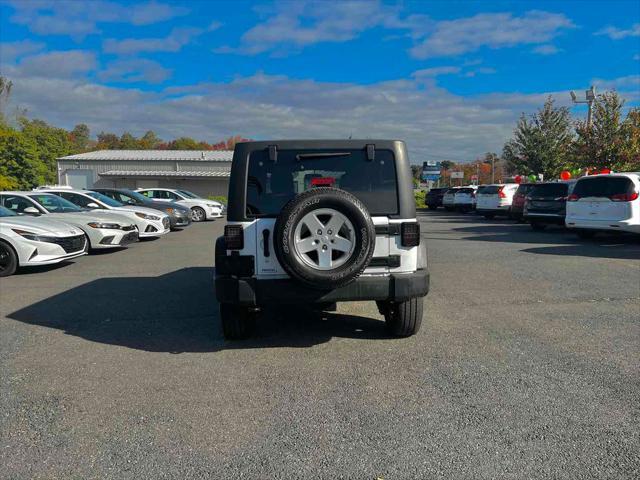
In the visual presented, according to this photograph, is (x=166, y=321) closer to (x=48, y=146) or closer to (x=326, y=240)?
(x=326, y=240)

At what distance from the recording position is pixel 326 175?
479 cm

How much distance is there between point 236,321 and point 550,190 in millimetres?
14146

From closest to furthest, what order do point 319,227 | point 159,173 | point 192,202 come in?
point 319,227 → point 192,202 → point 159,173

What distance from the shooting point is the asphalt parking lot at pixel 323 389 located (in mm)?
2980

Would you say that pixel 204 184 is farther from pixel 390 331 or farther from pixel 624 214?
pixel 390 331

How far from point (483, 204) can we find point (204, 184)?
31.6 meters

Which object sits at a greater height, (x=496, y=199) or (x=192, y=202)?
(x=192, y=202)

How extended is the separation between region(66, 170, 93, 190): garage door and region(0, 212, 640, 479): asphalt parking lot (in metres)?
45.5

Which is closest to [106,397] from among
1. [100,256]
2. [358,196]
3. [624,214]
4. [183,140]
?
[358,196]

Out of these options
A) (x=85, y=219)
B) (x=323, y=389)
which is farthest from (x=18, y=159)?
(x=323, y=389)

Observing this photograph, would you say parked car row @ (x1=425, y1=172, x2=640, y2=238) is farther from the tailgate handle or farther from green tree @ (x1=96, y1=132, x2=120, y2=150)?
green tree @ (x1=96, y1=132, x2=120, y2=150)

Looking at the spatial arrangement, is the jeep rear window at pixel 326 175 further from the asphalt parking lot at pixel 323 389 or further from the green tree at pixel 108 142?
the green tree at pixel 108 142

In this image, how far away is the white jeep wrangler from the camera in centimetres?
439

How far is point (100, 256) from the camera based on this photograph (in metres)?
11.6
